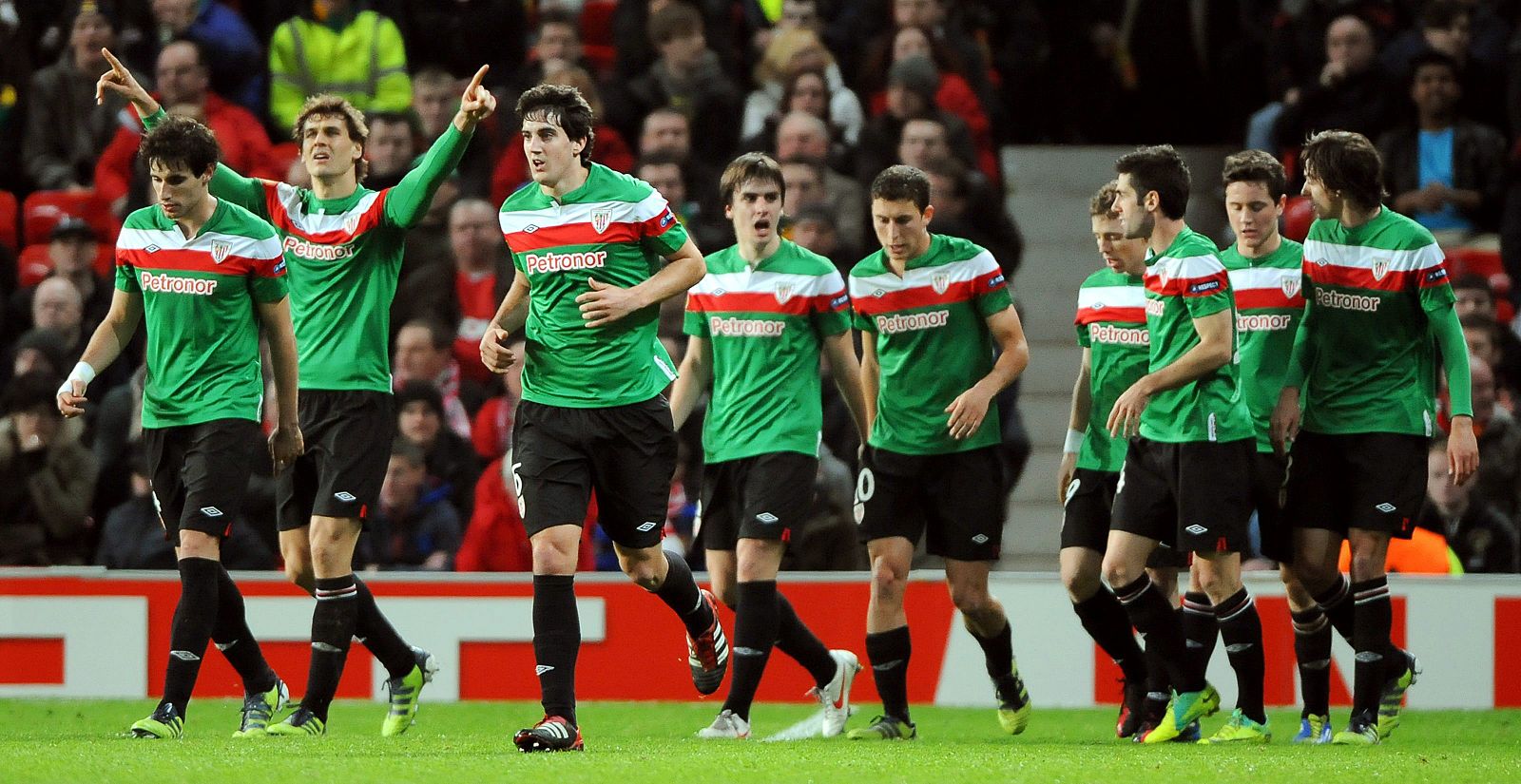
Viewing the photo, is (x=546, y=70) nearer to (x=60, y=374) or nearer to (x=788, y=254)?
(x=60, y=374)

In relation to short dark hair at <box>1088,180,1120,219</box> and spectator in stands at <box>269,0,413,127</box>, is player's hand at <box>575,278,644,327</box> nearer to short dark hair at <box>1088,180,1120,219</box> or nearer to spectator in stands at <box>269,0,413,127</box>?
short dark hair at <box>1088,180,1120,219</box>

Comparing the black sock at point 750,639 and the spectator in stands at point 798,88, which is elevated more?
the spectator in stands at point 798,88

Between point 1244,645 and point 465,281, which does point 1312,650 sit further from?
point 465,281

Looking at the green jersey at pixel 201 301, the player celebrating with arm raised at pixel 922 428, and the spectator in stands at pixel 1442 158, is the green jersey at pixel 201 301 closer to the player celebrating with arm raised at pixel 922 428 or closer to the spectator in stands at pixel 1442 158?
the player celebrating with arm raised at pixel 922 428

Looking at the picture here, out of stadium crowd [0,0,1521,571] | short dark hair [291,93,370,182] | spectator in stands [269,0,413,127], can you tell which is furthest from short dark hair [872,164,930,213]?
spectator in stands [269,0,413,127]

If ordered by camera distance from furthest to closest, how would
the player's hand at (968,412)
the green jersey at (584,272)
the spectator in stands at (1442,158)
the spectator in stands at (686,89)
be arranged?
the spectator in stands at (686,89) → the spectator in stands at (1442,158) → the player's hand at (968,412) → the green jersey at (584,272)

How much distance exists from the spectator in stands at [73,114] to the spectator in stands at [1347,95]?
24.0ft

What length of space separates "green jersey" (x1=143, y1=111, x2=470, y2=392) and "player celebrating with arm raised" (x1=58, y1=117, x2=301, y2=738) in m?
0.25

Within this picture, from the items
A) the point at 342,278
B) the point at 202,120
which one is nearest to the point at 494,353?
the point at 342,278

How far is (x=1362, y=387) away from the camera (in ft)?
24.3

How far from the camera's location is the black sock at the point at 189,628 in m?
6.97

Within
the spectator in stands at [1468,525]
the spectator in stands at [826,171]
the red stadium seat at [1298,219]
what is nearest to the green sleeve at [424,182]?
the spectator in stands at [826,171]

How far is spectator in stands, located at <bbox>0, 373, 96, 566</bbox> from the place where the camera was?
10.8m

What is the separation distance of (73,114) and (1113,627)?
7739 mm
